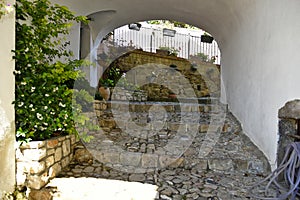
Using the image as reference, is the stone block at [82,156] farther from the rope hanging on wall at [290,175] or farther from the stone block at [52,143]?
the rope hanging on wall at [290,175]

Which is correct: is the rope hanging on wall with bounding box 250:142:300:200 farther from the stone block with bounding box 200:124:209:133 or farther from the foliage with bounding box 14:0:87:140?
the foliage with bounding box 14:0:87:140

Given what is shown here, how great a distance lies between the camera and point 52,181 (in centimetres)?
208

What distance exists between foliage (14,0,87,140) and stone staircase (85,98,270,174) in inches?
31.8

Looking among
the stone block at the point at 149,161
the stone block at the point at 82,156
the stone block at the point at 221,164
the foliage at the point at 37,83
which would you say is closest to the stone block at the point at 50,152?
the foliage at the point at 37,83

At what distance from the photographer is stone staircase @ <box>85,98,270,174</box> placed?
2.59m

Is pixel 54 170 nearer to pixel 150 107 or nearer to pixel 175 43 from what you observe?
pixel 150 107

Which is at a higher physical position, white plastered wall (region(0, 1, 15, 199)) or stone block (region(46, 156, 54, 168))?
white plastered wall (region(0, 1, 15, 199))

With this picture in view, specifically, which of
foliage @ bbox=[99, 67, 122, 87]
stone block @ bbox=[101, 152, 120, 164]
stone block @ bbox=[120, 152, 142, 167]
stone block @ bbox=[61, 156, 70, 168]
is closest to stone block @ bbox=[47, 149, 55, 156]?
stone block @ bbox=[61, 156, 70, 168]

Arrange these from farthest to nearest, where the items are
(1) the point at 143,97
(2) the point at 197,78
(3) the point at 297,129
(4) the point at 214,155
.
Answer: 1. (2) the point at 197,78
2. (1) the point at 143,97
3. (4) the point at 214,155
4. (3) the point at 297,129

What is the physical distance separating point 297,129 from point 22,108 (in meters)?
2.48

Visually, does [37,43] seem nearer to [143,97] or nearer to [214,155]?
[214,155]

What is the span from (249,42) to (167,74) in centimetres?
390

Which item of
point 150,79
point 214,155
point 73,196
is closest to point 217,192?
point 214,155

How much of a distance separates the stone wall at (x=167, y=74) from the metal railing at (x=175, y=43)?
2.52 ft
